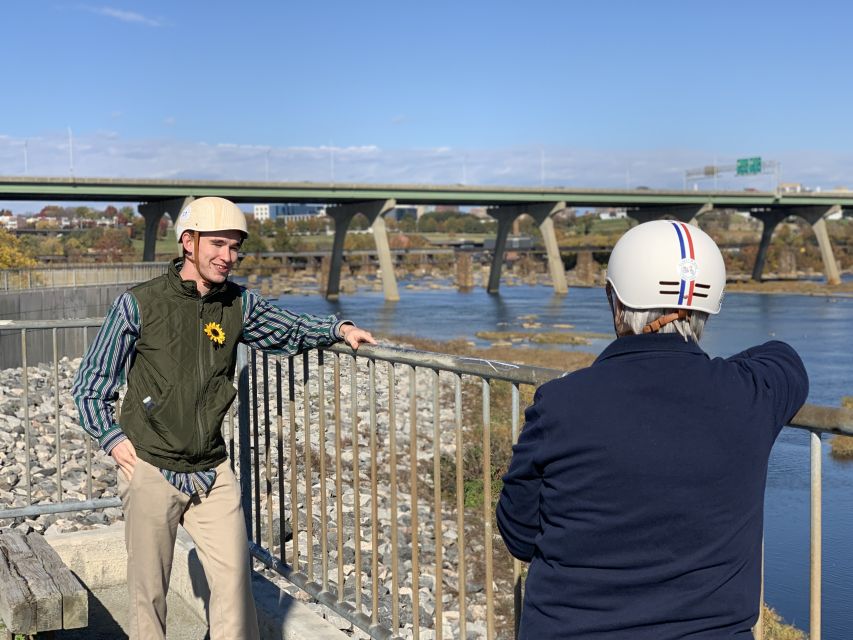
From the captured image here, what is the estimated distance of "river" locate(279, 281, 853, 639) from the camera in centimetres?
785

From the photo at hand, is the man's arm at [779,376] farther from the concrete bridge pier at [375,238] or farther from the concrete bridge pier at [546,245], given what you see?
the concrete bridge pier at [546,245]

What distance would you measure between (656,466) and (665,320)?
0.30 meters

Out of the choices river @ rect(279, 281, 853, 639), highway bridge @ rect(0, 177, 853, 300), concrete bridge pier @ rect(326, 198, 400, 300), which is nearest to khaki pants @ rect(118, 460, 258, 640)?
river @ rect(279, 281, 853, 639)

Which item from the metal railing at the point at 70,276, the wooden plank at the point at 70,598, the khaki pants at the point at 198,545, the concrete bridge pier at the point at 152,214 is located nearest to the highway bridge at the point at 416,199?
the concrete bridge pier at the point at 152,214

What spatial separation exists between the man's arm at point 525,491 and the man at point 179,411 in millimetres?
1742

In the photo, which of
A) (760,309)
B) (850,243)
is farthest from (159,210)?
(850,243)

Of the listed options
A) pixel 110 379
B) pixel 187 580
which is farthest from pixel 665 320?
pixel 187 580

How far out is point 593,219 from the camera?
573ft

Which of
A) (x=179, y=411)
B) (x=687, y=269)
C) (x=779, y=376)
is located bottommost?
(x=179, y=411)

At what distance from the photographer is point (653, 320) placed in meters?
2.01

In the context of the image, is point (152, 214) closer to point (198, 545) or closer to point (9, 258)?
point (9, 258)

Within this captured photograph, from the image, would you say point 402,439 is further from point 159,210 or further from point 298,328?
point 159,210

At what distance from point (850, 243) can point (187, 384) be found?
132 metres

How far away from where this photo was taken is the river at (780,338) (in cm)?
785
